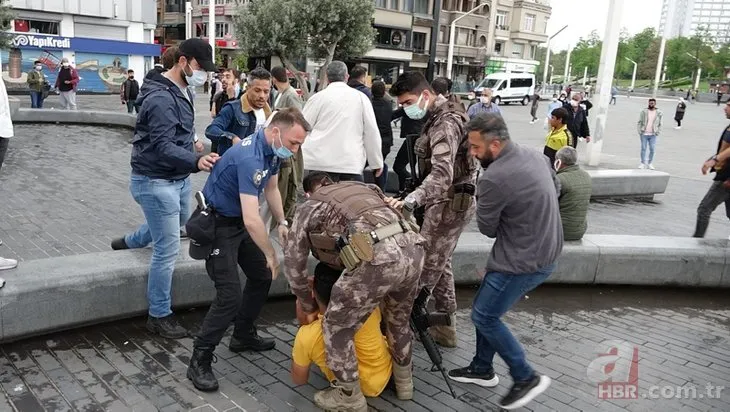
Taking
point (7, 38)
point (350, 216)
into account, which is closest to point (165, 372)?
→ point (350, 216)

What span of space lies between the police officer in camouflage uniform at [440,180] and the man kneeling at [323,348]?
2.52ft

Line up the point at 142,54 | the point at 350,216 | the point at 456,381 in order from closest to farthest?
the point at 350,216, the point at 456,381, the point at 142,54

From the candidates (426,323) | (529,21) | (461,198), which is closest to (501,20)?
(529,21)

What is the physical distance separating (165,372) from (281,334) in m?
0.95

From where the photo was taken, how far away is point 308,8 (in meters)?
31.0

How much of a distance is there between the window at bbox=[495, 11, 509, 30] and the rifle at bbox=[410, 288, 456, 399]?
60.7 meters

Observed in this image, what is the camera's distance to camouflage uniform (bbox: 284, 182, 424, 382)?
319cm

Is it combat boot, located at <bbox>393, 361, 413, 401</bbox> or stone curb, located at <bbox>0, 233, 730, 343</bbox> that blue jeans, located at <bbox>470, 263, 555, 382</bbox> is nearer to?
combat boot, located at <bbox>393, 361, 413, 401</bbox>

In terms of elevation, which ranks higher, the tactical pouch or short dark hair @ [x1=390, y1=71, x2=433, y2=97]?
short dark hair @ [x1=390, y1=71, x2=433, y2=97]

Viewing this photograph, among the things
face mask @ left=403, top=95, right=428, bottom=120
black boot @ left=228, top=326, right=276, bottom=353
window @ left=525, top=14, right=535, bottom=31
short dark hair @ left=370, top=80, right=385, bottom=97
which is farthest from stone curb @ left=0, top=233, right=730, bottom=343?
window @ left=525, top=14, right=535, bottom=31

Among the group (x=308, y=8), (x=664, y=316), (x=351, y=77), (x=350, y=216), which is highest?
(x=308, y=8)

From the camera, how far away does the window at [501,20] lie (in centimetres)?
6069

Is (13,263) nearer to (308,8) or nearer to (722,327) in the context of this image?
(722,327)

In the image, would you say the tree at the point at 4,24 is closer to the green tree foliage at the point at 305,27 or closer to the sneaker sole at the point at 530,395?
the green tree foliage at the point at 305,27
